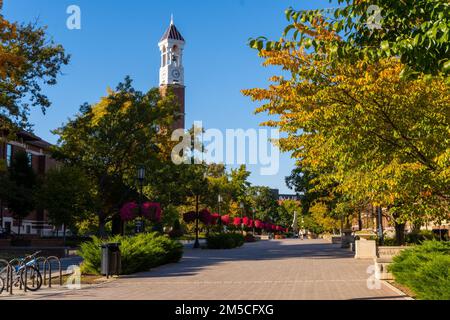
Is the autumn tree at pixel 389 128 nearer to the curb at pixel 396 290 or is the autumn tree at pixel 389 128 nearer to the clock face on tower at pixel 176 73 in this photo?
the curb at pixel 396 290

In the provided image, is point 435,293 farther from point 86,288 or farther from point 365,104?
point 86,288

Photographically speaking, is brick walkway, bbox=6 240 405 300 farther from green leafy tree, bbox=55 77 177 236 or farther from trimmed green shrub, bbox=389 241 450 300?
green leafy tree, bbox=55 77 177 236

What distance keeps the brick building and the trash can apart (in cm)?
4531

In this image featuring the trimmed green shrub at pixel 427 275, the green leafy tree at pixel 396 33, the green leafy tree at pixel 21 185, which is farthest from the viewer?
the green leafy tree at pixel 21 185

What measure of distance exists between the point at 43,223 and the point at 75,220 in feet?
103

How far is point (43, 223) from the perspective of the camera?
72125mm

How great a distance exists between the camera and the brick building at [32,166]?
63.0 m

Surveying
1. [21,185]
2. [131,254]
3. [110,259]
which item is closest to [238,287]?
[110,259]

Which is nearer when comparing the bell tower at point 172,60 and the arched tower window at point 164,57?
the bell tower at point 172,60

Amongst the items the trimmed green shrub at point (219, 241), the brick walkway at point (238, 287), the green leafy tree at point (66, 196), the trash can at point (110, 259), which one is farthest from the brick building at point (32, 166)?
the brick walkway at point (238, 287)

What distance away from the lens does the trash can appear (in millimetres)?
17453

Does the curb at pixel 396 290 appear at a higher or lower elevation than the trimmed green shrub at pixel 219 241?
higher

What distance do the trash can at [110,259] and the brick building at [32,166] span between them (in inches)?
1784

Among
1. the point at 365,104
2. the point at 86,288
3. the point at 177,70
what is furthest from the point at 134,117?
the point at 177,70
